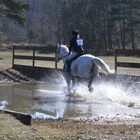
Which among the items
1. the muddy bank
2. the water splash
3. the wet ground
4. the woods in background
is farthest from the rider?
the woods in background

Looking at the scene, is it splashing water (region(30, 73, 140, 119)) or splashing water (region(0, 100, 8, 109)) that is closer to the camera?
splashing water (region(30, 73, 140, 119))

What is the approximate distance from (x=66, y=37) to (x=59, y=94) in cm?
5594

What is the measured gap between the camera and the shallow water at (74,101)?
15.2m

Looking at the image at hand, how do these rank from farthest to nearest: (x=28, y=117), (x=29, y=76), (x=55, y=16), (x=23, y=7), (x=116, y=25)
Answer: (x=55, y=16) < (x=116, y=25) < (x=23, y=7) < (x=29, y=76) < (x=28, y=117)

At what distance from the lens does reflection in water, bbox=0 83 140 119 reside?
50.4 feet

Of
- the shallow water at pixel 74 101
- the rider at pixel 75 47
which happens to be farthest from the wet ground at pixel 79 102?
the rider at pixel 75 47

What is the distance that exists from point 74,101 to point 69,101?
204mm

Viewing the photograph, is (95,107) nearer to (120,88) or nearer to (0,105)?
(0,105)

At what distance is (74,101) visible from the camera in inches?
714

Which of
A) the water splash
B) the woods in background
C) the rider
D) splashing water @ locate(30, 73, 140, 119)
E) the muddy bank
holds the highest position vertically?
the woods in background

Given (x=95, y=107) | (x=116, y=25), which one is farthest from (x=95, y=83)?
(x=116, y=25)

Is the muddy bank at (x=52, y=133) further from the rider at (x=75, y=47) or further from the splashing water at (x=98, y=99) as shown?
the rider at (x=75, y=47)

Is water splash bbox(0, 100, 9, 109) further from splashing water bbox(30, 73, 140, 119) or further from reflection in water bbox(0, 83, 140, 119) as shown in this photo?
splashing water bbox(30, 73, 140, 119)

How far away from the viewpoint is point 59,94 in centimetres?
2066
